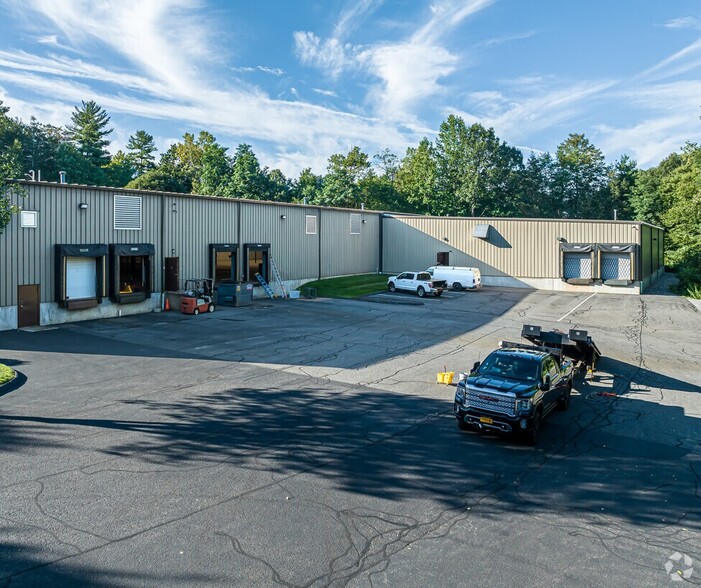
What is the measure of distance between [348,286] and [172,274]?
48.2ft

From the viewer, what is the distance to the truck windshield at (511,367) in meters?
14.0

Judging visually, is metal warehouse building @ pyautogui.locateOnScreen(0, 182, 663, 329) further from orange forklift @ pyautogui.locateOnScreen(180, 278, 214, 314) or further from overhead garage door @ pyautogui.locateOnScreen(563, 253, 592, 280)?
orange forklift @ pyautogui.locateOnScreen(180, 278, 214, 314)

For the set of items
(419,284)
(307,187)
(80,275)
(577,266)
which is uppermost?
(307,187)

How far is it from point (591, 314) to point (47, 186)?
99.9ft

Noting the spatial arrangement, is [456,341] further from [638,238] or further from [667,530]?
[638,238]

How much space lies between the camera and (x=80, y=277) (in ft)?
96.3

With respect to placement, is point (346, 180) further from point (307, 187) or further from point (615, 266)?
point (615, 266)

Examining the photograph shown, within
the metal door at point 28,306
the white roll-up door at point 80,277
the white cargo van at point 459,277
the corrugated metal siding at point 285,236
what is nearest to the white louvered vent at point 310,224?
the corrugated metal siding at point 285,236

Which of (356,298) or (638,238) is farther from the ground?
(638,238)

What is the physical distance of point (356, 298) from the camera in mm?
39750

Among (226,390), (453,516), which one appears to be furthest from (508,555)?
(226,390)

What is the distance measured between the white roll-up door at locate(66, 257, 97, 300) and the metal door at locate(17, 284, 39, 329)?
167 centimetres

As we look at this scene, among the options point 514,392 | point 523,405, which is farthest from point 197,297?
point 523,405

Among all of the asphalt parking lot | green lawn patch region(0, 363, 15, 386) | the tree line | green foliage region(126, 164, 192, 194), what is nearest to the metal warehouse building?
the asphalt parking lot
